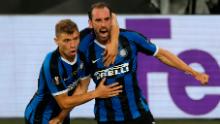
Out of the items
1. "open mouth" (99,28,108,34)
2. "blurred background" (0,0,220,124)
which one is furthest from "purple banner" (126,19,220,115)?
"open mouth" (99,28,108,34)

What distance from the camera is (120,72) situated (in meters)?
6.30

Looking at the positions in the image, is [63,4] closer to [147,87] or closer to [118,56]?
[147,87]

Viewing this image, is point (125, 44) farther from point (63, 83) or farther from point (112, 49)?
Result: point (63, 83)

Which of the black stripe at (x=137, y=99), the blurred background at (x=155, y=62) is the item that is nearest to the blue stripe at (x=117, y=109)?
the black stripe at (x=137, y=99)

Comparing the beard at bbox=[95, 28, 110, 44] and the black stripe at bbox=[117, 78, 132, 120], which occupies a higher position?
the beard at bbox=[95, 28, 110, 44]

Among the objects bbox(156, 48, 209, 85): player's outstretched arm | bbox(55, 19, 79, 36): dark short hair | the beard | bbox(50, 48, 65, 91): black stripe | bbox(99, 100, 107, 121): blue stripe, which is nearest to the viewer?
bbox(55, 19, 79, 36): dark short hair

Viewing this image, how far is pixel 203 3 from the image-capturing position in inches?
433

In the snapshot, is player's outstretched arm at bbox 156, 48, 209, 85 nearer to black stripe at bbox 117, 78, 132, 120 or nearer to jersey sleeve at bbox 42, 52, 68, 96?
A: black stripe at bbox 117, 78, 132, 120

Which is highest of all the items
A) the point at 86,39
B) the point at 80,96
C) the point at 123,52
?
the point at 86,39

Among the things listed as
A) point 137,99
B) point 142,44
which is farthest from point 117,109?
point 142,44

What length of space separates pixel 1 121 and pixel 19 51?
95 centimetres

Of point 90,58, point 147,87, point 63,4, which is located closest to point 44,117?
point 90,58

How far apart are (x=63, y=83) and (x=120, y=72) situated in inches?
19.1

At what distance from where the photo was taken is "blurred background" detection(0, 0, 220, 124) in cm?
984
